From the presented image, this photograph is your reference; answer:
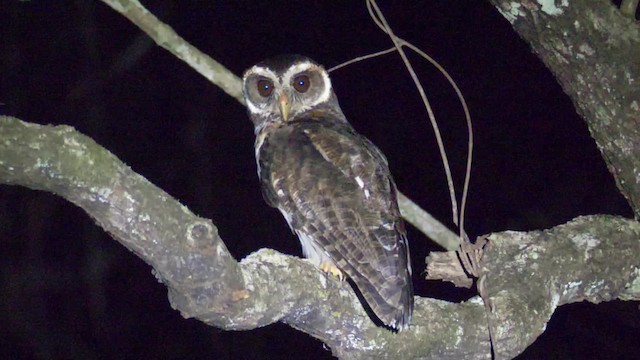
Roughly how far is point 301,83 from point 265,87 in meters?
0.17

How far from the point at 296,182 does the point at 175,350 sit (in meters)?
3.39

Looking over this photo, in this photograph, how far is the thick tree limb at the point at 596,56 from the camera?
8.79 feet

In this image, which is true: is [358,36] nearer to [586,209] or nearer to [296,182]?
[586,209]

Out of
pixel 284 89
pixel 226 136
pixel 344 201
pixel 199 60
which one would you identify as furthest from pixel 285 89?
pixel 226 136

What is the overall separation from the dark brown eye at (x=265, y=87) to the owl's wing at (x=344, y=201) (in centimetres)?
46

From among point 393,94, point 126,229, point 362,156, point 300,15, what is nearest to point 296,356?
point 393,94

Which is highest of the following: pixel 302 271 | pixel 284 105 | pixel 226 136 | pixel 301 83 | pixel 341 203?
pixel 226 136

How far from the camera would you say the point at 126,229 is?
1823 mm

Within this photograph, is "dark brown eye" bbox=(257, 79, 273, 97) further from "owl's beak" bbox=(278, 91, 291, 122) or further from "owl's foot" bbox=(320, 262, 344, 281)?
"owl's foot" bbox=(320, 262, 344, 281)

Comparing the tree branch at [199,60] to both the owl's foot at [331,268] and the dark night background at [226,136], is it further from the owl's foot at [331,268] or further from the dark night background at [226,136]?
the dark night background at [226,136]

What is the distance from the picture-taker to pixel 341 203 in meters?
3.05

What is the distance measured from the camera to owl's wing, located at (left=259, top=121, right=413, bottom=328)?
285 cm

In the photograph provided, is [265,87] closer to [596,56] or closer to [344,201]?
[344,201]

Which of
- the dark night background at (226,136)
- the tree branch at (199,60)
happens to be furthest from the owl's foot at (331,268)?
the dark night background at (226,136)
